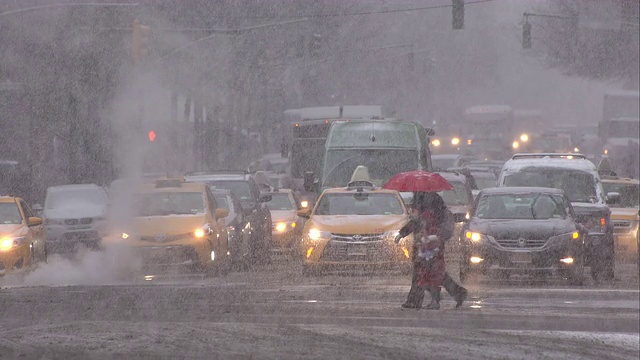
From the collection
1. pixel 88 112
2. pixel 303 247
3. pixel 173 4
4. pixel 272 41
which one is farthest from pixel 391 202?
pixel 272 41

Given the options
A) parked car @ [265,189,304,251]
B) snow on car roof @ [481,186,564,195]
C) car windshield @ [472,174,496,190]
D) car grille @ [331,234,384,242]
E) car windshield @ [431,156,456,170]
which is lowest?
parked car @ [265,189,304,251]

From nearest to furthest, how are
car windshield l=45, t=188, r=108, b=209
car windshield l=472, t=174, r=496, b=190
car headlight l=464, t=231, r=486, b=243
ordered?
car headlight l=464, t=231, r=486, b=243 < car windshield l=45, t=188, r=108, b=209 < car windshield l=472, t=174, r=496, b=190

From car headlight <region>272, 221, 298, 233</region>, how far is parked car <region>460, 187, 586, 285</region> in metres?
8.57

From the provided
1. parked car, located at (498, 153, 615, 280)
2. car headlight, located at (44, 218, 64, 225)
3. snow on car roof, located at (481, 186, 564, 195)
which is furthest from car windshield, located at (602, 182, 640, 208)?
car headlight, located at (44, 218, 64, 225)

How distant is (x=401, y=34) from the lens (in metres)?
93.8

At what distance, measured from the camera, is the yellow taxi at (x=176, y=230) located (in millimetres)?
21141

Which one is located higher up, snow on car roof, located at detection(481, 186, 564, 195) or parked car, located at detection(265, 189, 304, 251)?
snow on car roof, located at detection(481, 186, 564, 195)

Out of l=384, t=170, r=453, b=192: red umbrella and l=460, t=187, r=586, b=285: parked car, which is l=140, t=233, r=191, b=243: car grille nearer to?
l=384, t=170, r=453, b=192: red umbrella

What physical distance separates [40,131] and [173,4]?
8.86m

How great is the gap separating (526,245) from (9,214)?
30.6 ft

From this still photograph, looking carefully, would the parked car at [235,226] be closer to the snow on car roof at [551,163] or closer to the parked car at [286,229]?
the parked car at [286,229]

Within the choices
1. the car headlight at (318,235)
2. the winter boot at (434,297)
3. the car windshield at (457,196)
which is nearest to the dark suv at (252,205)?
the car windshield at (457,196)

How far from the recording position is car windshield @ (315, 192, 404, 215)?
22078 mm

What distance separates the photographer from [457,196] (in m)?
27.5
